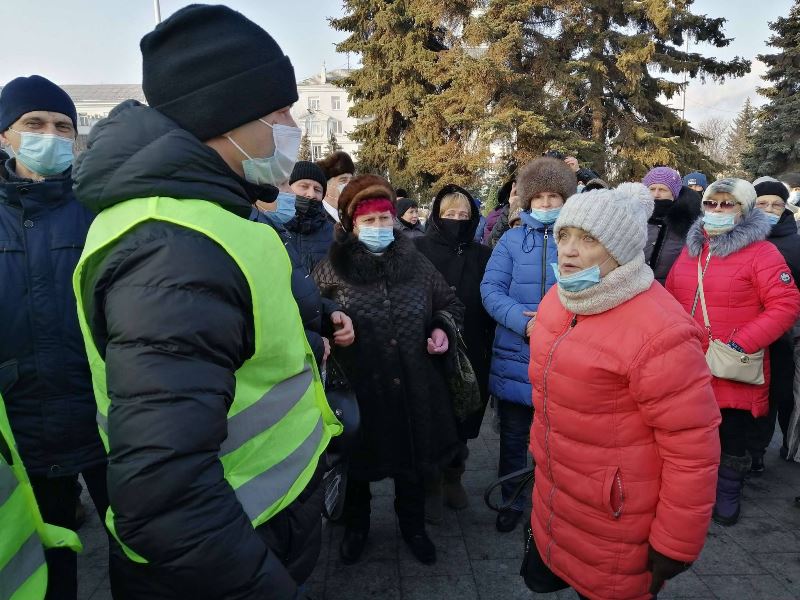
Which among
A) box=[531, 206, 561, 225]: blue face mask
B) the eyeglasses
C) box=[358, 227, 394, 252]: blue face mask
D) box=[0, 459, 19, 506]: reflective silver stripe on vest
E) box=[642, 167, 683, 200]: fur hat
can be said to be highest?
box=[642, 167, 683, 200]: fur hat

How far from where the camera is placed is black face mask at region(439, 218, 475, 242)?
12.6 ft

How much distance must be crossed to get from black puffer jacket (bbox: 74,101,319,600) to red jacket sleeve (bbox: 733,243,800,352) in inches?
130

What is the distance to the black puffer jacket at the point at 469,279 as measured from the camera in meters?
3.83

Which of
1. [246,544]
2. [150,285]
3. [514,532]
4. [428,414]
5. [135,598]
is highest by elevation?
[150,285]

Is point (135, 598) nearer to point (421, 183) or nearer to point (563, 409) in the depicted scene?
point (563, 409)

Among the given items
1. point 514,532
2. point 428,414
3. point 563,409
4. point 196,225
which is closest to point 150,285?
point 196,225

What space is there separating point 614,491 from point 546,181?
2.19 meters

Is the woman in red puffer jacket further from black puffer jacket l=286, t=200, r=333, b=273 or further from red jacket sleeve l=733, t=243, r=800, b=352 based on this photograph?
black puffer jacket l=286, t=200, r=333, b=273

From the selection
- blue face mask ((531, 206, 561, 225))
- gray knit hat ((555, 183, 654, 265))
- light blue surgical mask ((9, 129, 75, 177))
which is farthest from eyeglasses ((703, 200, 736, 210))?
light blue surgical mask ((9, 129, 75, 177))

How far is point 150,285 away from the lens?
3.21 feet

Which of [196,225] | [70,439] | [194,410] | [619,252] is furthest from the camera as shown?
[70,439]

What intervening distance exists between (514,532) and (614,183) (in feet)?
56.3

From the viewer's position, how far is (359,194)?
3037mm

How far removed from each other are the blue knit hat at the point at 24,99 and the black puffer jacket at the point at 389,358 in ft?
5.13
